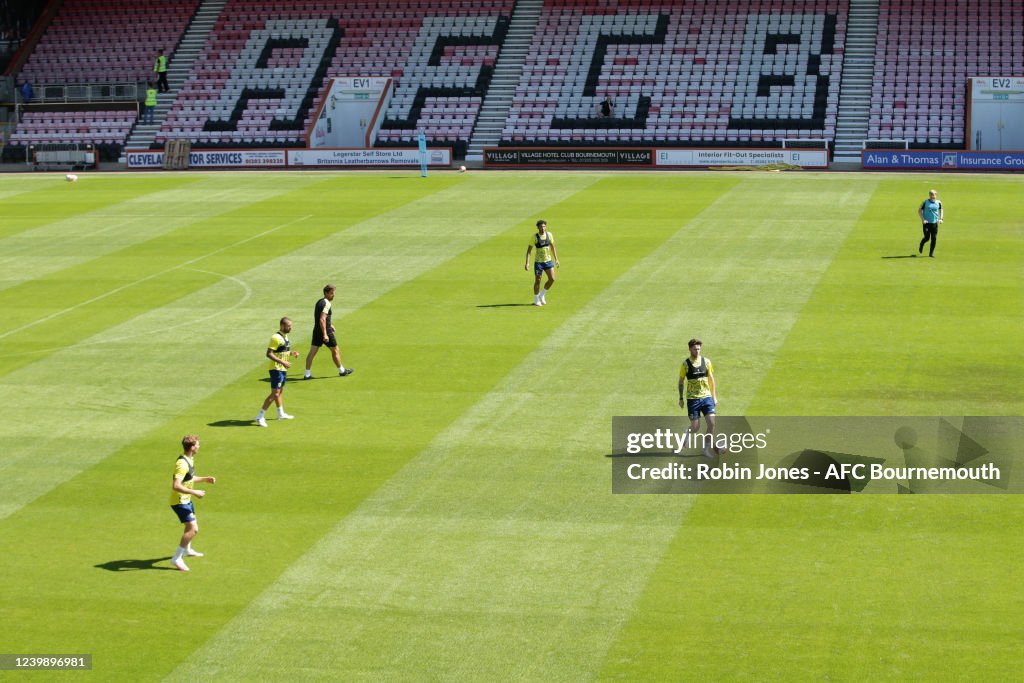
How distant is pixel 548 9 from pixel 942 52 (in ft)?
62.7

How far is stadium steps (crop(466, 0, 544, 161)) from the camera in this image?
65938 millimetres

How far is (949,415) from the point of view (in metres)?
23.7

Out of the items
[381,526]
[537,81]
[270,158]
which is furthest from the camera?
[537,81]

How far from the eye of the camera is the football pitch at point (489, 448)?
1616cm

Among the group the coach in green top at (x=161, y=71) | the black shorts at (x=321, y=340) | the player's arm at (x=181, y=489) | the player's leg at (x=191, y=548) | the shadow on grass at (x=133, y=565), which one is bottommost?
the shadow on grass at (x=133, y=565)

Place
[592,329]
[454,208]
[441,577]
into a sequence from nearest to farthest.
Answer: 1. [441,577]
2. [592,329]
3. [454,208]

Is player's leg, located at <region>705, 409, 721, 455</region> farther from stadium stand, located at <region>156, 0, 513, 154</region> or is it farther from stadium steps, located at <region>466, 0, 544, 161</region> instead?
stadium stand, located at <region>156, 0, 513, 154</region>

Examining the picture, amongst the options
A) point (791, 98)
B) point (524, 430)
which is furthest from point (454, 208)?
point (524, 430)

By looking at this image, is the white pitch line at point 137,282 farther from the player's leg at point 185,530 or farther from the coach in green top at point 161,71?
the coach in green top at point 161,71

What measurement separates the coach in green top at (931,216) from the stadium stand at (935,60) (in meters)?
24.4

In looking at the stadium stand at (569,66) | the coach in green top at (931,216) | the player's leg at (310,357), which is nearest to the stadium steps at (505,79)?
Answer: the stadium stand at (569,66)

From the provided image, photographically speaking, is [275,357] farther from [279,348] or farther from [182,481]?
[182,481]

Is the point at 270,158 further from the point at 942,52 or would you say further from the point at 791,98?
the point at 942,52

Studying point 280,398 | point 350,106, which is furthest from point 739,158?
point 280,398
